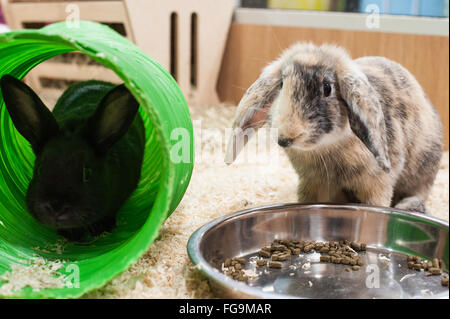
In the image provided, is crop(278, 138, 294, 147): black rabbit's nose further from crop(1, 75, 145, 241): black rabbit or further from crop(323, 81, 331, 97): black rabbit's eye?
crop(1, 75, 145, 241): black rabbit

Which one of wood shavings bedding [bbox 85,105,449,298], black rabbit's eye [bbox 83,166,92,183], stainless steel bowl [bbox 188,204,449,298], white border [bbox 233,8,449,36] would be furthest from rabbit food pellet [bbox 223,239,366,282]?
white border [bbox 233,8,449,36]

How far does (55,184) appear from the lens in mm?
1616

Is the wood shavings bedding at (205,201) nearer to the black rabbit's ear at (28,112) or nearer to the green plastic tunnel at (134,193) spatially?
the green plastic tunnel at (134,193)

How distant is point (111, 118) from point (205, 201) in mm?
715

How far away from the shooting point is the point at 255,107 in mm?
1873

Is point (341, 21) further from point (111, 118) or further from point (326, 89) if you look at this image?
point (111, 118)

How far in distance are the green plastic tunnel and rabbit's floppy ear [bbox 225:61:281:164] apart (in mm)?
169

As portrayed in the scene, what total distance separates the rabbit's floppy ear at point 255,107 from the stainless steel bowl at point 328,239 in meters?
0.26

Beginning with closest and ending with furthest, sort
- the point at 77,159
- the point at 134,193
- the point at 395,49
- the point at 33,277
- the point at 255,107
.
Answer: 1. the point at 33,277
2. the point at 77,159
3. the point at 255,107
4. the point at 134,193
5. the point at 395,49

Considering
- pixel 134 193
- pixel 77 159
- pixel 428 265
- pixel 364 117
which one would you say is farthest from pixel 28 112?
pixel 428 265

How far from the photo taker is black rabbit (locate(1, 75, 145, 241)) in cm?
162

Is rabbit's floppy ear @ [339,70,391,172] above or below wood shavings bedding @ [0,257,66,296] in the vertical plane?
above

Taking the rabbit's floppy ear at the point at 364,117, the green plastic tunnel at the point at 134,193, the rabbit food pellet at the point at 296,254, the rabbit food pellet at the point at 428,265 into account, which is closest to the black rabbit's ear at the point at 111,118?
the green plastic tunnel at the point at 134,193

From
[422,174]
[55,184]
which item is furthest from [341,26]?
[55,184]
